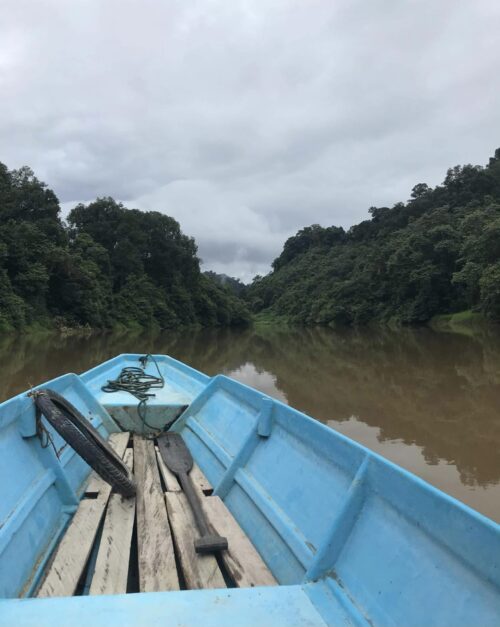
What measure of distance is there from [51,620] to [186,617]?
0.43m

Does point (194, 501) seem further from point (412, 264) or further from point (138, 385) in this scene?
point (412, 264)

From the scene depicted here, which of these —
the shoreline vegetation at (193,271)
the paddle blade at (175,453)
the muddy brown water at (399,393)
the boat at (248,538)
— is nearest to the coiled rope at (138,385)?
the paddle blade at (175,453)

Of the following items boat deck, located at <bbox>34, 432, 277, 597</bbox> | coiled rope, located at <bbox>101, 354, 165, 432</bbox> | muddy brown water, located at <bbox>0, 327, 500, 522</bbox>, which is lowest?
muddy brown water, located at <bbox>0, 327, 500, 522</bbox>

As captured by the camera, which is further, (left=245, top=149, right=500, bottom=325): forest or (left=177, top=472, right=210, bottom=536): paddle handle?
(left=245, top=149, right=500, bottom=325): forest

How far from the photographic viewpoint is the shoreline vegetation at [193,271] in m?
25.4

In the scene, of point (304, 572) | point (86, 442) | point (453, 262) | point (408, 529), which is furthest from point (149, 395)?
point (453, 262)

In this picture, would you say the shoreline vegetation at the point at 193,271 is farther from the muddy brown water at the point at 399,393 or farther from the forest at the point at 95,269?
the muddy brown water at the point at 399,393

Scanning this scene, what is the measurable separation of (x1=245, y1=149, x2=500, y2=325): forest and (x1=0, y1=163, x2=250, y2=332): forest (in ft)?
40.8

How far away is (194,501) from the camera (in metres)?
2.75

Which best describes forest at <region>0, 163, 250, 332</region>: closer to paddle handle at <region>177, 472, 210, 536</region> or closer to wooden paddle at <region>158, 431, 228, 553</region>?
wooden paddle at <region>158, 431, 228, 553</region>

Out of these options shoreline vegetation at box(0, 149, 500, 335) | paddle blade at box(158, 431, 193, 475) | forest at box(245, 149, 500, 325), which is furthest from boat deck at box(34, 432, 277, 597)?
forest at box(245, 149, 500, 325)

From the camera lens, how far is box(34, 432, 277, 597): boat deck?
1979 millimetres

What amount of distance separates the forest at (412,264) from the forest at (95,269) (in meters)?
12.4

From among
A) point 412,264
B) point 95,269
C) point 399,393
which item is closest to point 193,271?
point 95,269
